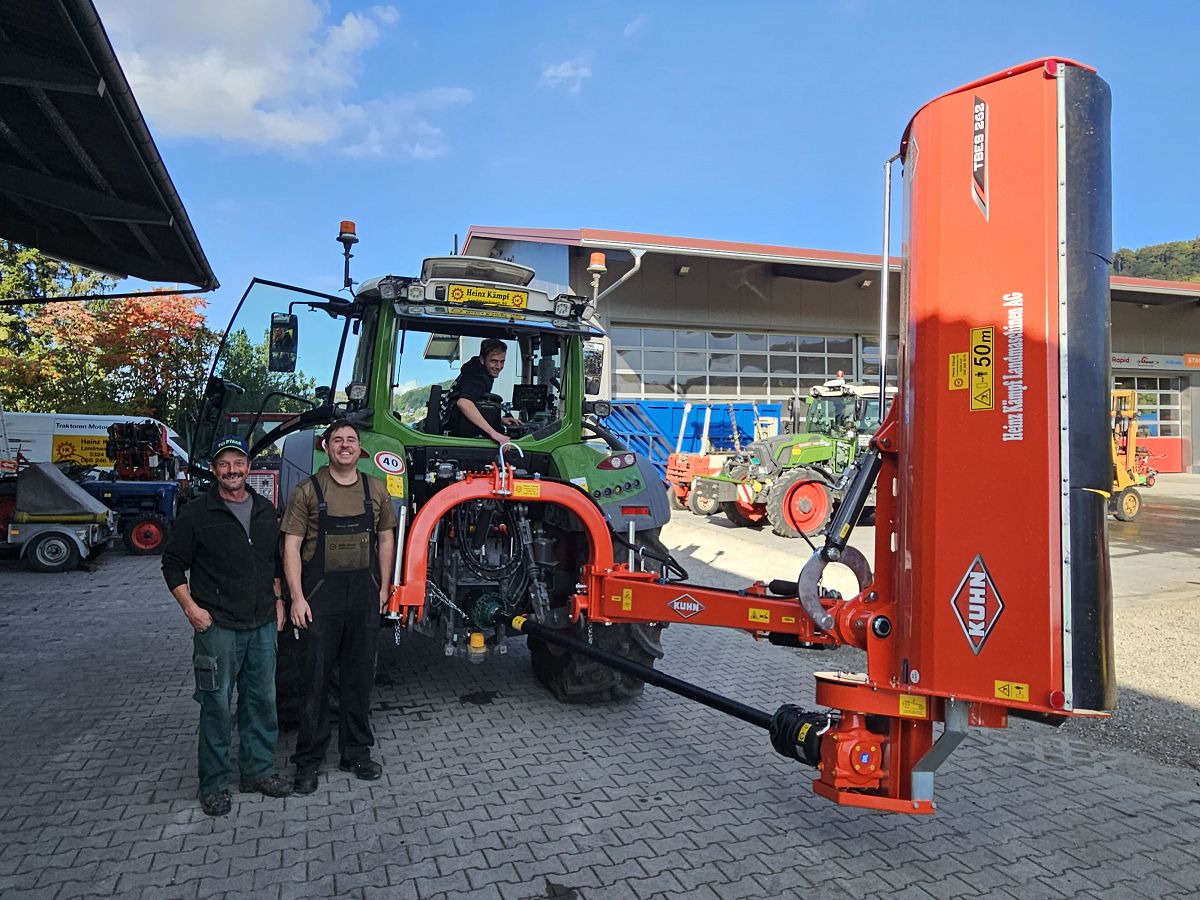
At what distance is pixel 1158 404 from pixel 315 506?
29655mm

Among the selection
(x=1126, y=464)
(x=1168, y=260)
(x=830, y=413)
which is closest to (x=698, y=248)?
(x=830, y=413)

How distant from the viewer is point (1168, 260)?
58969 millimetres

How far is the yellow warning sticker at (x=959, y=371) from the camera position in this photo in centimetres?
268

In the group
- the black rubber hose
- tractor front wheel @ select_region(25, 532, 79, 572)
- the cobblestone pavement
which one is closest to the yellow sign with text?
tractor front wheel @ select_region(25, 532, 79, 572)

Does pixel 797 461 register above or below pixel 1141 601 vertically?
above

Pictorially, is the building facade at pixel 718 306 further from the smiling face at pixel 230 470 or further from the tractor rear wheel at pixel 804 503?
the smiling face at pixel 230 470

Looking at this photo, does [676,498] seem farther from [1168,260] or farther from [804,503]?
[1168,260]

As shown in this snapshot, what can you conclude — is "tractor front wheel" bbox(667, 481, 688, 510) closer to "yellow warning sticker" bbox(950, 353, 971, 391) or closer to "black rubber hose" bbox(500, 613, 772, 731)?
"black rubber hose" bbox(500, 613, 772, 731)

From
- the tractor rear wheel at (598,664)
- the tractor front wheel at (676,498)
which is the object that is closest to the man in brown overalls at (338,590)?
the tractor rear wheel at (598,664)

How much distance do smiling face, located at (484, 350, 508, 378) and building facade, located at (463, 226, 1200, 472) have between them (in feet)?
39.3

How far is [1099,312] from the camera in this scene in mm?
2562

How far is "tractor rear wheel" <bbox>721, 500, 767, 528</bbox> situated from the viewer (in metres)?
13.5

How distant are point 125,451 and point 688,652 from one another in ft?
31.4

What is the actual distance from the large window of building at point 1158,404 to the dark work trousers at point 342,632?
2798 centimetres
